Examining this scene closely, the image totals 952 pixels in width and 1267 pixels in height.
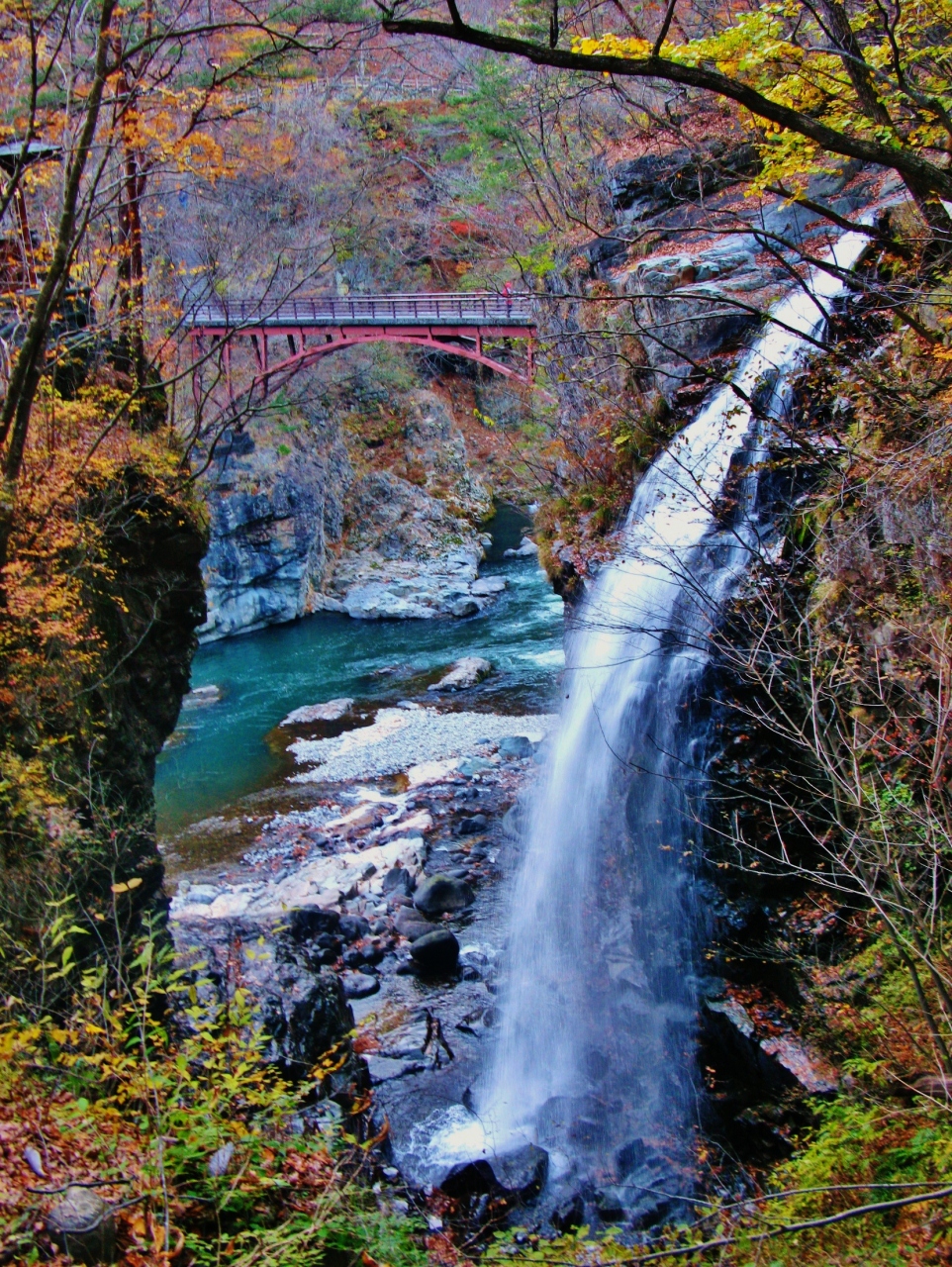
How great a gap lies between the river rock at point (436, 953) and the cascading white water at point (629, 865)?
616mm

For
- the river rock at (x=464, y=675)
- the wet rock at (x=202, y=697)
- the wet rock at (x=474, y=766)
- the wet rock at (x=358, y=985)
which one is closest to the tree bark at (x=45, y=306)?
the wet rock at (x=358, y=985)

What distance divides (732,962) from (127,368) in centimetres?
858

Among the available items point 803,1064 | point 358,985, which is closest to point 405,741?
point 358,985

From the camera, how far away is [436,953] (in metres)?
8.12

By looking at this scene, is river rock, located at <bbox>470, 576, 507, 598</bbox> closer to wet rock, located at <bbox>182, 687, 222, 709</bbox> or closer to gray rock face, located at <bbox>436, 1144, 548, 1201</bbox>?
wet rock, located at <bbox>182, 687, 222, 709</bbox>

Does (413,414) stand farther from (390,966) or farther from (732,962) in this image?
(732,962)

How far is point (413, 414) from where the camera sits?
2598cm

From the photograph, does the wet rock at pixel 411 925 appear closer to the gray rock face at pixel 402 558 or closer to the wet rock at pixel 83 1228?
the wet rock at pixel 83 1228

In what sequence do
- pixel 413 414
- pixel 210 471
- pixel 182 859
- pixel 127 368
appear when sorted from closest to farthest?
pixel 127 368 → pixel 182 859 → pixel 210 471 → pixel 413 414

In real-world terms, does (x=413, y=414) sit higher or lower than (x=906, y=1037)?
higher

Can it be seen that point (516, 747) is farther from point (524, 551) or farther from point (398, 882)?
point (524, 551)

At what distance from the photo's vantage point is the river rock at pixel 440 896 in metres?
9.16

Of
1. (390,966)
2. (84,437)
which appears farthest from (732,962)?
(84,437)

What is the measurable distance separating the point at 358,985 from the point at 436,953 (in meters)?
0.81
